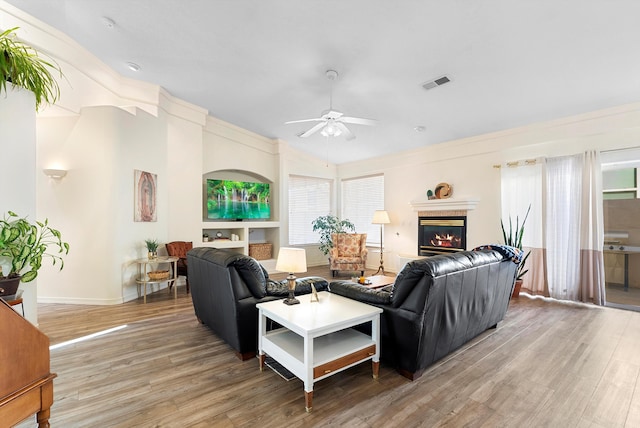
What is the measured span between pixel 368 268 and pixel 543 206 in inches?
155

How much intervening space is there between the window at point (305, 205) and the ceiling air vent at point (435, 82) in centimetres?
419

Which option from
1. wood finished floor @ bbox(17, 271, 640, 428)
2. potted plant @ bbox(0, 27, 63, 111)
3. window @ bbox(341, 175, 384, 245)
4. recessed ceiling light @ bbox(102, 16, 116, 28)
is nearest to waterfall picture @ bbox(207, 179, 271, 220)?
window @ bbox(341, 175, 384, 245)

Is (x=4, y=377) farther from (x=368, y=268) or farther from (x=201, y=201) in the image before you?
(x=368, y=268)

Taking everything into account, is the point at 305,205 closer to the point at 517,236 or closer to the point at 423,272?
the point at 517,236

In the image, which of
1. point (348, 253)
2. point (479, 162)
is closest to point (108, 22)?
point (348, 253)

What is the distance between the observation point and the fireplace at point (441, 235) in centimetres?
583

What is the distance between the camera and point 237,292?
2732 mm

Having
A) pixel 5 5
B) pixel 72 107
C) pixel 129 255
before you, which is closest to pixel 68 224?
pixel 129 255

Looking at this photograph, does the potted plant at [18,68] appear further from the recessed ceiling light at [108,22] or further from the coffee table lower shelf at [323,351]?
the coffee table lower shelf at [323,351]

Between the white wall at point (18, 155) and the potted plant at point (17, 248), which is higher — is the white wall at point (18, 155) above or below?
above

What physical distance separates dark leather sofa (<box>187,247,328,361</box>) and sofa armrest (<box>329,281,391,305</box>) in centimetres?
27

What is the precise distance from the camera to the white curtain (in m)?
4.38

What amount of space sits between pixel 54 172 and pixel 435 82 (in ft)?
18.3

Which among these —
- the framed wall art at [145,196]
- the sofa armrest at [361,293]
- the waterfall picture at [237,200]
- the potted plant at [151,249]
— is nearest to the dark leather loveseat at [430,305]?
the sofa armrest at [361,293]
